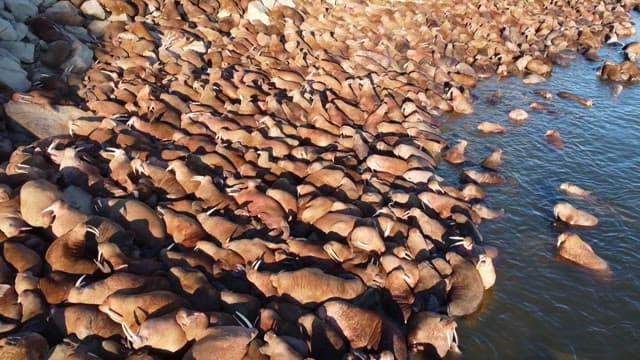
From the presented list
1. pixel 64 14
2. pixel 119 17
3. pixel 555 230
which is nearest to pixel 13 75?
pixel 64 14

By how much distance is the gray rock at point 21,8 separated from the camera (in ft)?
48.3

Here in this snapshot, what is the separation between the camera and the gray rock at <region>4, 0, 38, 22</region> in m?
14.7

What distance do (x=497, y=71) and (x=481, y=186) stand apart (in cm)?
1034

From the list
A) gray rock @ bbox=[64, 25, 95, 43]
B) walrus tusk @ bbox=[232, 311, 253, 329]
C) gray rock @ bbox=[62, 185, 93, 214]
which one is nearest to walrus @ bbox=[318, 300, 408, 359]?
walrus tusk @ bbox=[232, 311, 253, 329]

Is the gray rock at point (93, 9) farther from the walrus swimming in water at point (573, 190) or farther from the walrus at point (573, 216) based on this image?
the walrus swimming in water at point (573, 190)

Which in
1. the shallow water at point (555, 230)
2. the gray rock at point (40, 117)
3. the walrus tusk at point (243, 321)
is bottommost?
the shallow water at point (555, 230)

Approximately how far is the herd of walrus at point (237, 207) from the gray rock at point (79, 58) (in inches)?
11.6

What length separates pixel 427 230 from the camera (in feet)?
34.2

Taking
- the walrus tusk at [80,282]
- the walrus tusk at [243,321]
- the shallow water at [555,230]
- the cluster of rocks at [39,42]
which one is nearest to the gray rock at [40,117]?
the cluster of rocks at [39,42]

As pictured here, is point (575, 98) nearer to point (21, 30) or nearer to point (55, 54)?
point (55, 54)

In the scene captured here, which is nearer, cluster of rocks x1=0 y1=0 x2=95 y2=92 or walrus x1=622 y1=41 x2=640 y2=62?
cluster of rocks x1=0 y1=0 x2=95 y2=92

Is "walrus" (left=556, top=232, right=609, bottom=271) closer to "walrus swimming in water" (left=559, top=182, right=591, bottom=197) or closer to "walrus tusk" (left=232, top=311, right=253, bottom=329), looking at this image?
"walrus swimming in water" (left=559, top=182, right=591, bottom=197)

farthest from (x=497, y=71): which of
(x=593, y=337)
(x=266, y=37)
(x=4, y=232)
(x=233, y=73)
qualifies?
(x=4, y=232)

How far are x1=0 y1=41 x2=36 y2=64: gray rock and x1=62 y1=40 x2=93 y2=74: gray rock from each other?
848 millimetres
